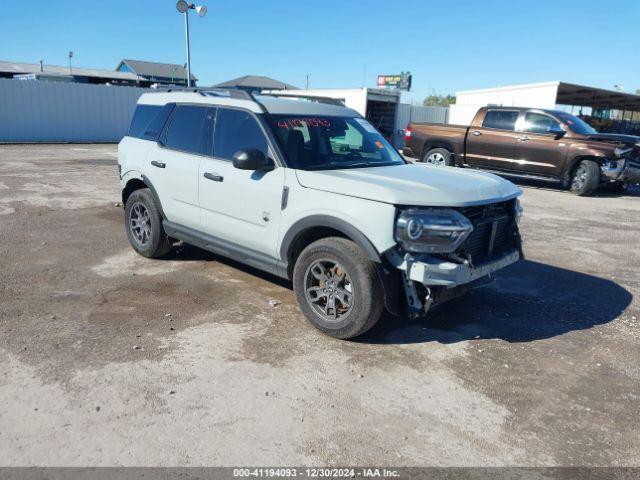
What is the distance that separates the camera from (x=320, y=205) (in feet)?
13.5

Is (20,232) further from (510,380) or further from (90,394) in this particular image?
(510,380)

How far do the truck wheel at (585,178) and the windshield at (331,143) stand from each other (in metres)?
8.56

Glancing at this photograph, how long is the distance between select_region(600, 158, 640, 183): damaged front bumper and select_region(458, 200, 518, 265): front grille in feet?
29.5

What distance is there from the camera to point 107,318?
444cm

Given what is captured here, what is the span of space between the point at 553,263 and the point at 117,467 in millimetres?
5775

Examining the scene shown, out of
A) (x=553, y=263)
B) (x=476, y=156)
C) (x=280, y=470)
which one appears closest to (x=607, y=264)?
(x=553, y=263)

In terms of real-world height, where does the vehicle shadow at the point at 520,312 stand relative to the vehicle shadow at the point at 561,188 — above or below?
below

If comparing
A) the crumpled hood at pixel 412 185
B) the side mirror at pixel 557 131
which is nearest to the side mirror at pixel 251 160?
the crumpled hood at pixel 412 185

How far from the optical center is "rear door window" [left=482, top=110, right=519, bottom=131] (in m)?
13.0

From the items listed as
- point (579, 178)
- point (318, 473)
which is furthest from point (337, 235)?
point (579, 178)

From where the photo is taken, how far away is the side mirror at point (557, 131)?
12.1 meters

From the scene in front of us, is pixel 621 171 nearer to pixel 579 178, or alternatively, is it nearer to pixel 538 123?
pixel 579 178

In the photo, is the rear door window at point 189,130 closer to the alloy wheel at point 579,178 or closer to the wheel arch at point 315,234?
the wheel arch at point 315,234

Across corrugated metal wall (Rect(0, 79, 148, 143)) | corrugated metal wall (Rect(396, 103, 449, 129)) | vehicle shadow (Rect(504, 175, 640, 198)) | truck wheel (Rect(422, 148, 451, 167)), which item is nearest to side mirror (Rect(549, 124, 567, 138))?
vehicle shadow (Rect(504, 175, 640, 198))
